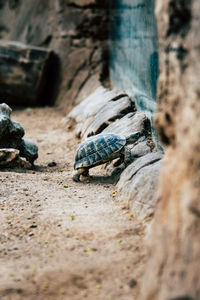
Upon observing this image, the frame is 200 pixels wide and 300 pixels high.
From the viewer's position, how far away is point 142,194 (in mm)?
4133

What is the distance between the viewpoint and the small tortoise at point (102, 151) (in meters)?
5.27

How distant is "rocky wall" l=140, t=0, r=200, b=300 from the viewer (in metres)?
2.19

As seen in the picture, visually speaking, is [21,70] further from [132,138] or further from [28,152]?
[132,138]

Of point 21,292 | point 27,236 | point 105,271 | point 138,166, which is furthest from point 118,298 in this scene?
point 138,166

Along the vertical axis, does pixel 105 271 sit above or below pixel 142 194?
below

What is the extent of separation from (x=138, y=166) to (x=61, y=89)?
6555mm

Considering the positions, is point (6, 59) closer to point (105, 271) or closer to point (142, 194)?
point (142, 194)

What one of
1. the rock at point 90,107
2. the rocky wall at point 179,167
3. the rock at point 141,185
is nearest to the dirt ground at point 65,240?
the rock at point 141,185

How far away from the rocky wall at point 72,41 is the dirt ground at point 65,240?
462 centimetres

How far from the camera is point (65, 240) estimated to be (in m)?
3.73

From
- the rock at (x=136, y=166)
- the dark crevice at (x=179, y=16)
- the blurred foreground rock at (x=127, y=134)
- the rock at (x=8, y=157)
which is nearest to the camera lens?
the dark crevice at (x=179, y=16)

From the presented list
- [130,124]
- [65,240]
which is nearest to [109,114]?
[130,124]

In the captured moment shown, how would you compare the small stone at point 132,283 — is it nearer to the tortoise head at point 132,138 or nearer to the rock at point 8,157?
the tortoise head at point 132,138

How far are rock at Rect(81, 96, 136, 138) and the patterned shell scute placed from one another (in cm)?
152
